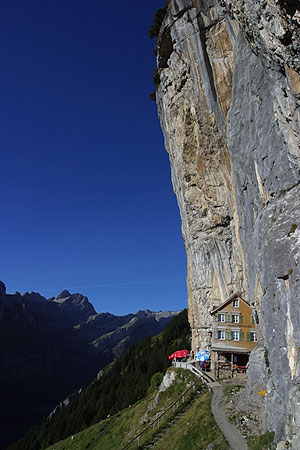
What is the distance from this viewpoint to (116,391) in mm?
85812

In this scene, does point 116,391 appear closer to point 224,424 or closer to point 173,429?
point 173,429

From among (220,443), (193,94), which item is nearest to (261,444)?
(220,443)

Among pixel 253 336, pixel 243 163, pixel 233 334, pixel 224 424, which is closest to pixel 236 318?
pixel 233 334

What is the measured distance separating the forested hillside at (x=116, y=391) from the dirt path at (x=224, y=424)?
165ft

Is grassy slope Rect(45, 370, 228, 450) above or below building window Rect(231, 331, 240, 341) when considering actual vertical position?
below

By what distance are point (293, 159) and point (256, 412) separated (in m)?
17.6

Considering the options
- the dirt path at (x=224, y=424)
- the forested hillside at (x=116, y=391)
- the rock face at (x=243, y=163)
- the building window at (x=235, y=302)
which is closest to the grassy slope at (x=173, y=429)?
the dirt path at (x=224, y=424)

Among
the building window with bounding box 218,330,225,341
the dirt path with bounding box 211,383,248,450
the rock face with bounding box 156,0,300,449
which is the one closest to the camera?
the rock face with bounding box 156,0,300,449

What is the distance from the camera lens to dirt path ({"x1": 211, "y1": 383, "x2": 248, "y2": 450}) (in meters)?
20.5

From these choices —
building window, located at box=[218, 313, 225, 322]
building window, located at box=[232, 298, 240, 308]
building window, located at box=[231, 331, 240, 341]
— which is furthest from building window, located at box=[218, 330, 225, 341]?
building window, located at box=[232, 298, 240, 308]

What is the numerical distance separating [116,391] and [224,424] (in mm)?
70618

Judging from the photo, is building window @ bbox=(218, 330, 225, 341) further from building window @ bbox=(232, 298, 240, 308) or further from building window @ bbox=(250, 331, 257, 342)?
building window @ bbox=(232, 298, 240, 308)

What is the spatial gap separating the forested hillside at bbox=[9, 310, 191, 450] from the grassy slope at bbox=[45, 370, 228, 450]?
116 ft

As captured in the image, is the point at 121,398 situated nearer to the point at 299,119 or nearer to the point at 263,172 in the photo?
the point at 263,172
